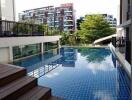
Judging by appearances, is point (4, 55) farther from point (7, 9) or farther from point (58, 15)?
point (58, 15)

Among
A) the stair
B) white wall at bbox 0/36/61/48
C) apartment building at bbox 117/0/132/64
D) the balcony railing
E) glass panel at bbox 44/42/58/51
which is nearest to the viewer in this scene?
the stair

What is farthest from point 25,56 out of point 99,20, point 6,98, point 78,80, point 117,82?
point 99,20

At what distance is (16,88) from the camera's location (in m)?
4.42

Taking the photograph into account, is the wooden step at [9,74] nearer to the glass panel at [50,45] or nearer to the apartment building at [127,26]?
the apartment building at [127,26]

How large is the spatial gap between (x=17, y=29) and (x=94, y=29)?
19850mm

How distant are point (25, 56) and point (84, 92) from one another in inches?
375

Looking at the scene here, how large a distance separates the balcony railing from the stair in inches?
282

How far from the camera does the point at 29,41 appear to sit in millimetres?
15070

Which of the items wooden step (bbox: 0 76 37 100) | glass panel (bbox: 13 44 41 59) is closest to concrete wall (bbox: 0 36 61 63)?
glass panel (bbox: 13 44 41 59)

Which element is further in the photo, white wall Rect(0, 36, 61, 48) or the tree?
the tree

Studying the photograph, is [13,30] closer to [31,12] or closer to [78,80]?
[78,80]

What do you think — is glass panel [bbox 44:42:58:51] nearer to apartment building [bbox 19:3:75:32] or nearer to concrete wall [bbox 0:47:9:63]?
concrete wall [bbox 0:47:9:63]

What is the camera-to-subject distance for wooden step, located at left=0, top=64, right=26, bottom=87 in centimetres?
459

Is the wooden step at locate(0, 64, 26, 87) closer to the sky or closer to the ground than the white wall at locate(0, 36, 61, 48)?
closer to the ground
